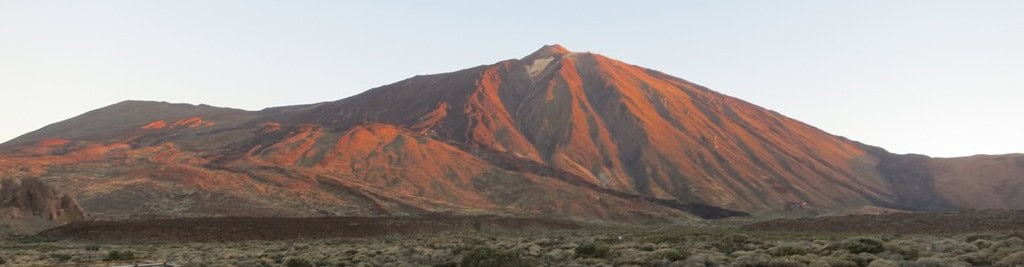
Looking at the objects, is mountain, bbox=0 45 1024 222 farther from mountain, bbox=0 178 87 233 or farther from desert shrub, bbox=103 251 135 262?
desert shrub, bbox=103 251 135 262

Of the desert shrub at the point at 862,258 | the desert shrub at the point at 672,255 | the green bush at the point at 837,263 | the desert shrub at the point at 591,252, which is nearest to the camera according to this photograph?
the green bush at the point at 837,263

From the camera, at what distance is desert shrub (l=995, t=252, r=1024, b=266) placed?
14.2 m

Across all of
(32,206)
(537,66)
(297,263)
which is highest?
(537,66)

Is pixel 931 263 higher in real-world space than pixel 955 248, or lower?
higher

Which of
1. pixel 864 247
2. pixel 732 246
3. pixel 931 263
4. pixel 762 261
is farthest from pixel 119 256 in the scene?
pixel 931 263

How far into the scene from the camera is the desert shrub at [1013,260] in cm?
1424

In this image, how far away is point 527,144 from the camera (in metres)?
128

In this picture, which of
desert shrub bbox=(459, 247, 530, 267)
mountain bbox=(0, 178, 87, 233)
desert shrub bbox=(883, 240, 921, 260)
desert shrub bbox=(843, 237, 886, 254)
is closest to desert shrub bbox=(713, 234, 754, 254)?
desert shrub bbox=(843, 237, 886, 254)

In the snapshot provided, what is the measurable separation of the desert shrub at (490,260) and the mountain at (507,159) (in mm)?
62795

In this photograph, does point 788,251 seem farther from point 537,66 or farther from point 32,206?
point 537,66

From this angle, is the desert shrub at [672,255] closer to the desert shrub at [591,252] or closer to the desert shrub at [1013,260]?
the desert shrub at [591,252]

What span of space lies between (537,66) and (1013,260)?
166424 mm

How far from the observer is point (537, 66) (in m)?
180

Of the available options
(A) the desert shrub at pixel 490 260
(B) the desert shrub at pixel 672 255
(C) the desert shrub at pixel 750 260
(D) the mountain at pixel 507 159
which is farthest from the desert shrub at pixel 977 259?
(D) the mountain at pixel 507 159
